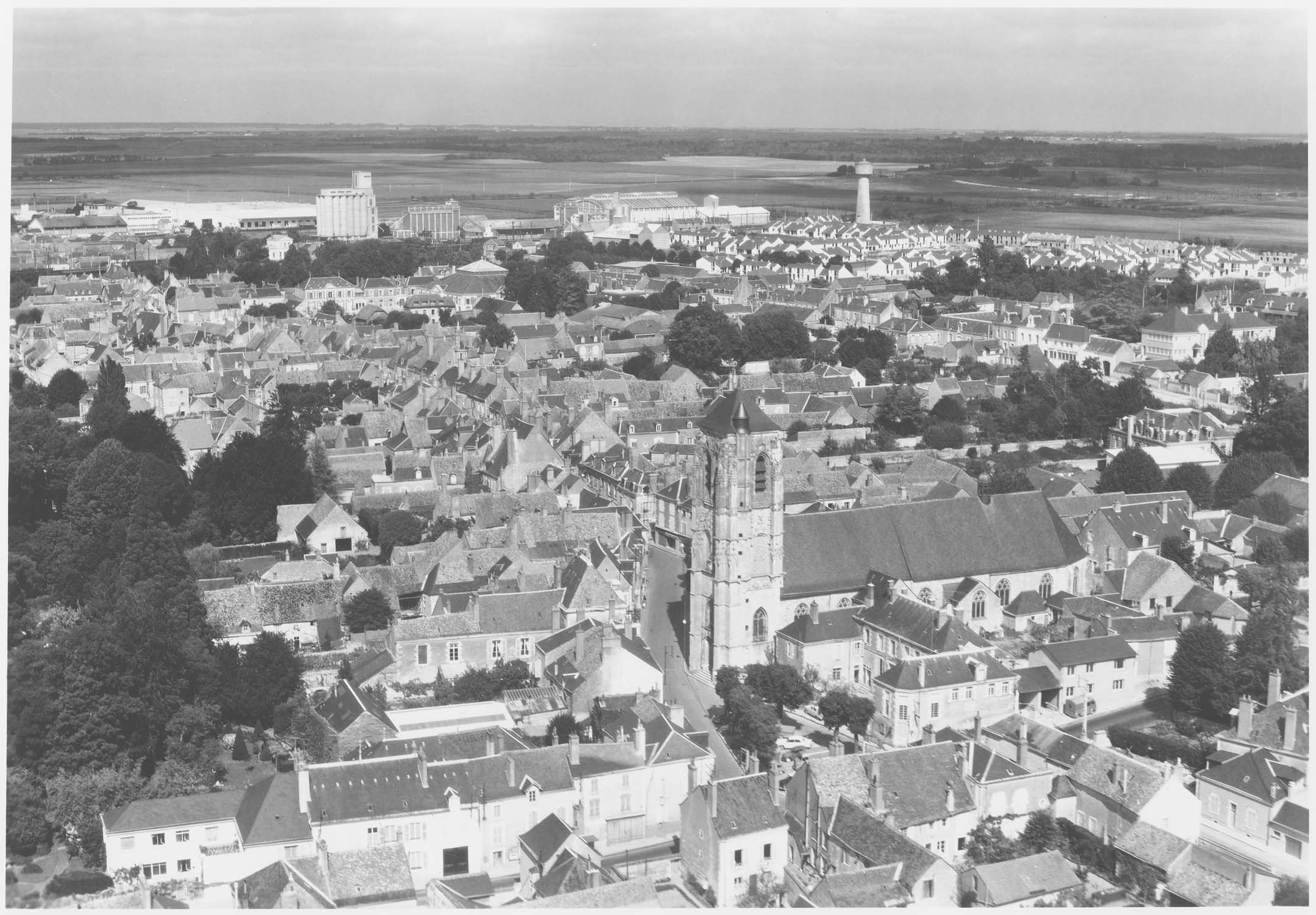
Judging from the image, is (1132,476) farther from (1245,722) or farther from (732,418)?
(1245,722)

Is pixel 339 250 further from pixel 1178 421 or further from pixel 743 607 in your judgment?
pixel 743 607

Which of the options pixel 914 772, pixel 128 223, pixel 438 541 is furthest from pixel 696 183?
pixel 914 772

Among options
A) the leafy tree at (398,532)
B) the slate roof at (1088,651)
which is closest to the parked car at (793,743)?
the slate roof at (1088,651)

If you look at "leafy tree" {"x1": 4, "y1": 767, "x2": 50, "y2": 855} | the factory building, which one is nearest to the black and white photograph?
"leafy tree" {"x1": 4, "y1": 767, "x2": 50, "y2": 855}

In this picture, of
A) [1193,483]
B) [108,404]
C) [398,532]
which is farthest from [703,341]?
[398,532]

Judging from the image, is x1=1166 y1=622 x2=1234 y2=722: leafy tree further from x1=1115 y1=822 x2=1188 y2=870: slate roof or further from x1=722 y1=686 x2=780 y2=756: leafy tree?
x1=722 y1=686 x2=780 y2=756: leafy tree
